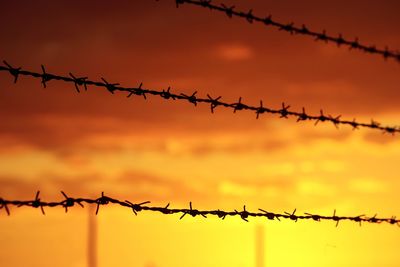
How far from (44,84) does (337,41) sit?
8.86 feet

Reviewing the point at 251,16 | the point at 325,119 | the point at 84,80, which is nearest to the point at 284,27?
the point at 251,16

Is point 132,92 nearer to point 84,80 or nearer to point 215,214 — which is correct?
point 84,80

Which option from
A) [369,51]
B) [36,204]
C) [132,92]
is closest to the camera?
[36,204]

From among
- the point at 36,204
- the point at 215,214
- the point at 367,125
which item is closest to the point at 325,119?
the point at 367,125

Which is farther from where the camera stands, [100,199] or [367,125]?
[367,125]

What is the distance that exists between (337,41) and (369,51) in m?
0.36

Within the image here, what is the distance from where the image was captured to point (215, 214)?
170 inches

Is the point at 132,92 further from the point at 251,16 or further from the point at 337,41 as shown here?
the point at 337,41

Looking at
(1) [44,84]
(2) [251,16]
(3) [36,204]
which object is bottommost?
(3) [36,204]

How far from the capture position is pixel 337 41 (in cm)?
559

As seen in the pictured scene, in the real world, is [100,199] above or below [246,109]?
below

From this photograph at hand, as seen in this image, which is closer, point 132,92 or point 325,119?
point 132,92

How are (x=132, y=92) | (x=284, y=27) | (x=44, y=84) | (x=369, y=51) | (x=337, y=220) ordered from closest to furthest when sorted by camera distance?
(x=44, y=84) → (x=132, y=92) → (x=337, y=220) → (x=284, y=27) → (x=369, y=51)

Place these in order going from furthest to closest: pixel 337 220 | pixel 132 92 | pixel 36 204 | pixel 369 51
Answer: pixel 369 51 → pixel 337 220 → pixel 132 92 → pixel 36 204
